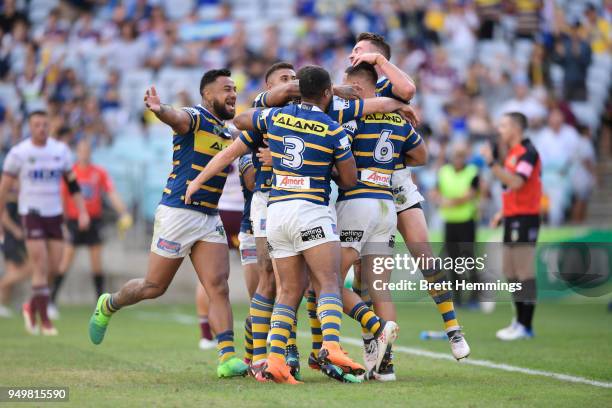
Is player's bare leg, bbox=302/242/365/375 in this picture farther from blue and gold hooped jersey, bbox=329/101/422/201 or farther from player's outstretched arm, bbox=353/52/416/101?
player's outstretched arm, bbox=353/52/416/101

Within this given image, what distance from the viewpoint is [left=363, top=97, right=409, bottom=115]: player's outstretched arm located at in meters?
8.20

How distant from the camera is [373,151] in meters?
8.34

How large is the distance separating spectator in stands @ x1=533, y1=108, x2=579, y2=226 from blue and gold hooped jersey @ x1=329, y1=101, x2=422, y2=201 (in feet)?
36.3

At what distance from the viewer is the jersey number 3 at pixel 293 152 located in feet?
25.5

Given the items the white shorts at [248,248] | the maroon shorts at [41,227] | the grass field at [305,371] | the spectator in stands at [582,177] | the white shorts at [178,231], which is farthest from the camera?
the spectator in stands at [582,177]

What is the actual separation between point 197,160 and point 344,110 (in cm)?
136

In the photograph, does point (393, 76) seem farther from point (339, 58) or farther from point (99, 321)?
point (339, 58)

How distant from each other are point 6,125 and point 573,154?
424 inches

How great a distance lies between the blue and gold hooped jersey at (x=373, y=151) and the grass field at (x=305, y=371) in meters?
1.50

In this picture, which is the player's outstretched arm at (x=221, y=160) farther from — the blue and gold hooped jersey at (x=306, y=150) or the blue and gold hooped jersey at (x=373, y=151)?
the blue and gold hooped jersey at (x=373, y=151)

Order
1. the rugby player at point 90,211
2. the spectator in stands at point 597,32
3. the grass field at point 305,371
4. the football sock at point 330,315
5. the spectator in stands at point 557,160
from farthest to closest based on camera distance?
the spectator in stands at point 597,32
the spectator in stands at point 557,160
the rugby player at point 90,211
the football sock at point 330,315
the grass field at point 305,371

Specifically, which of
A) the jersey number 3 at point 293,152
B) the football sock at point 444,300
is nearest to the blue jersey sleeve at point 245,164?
the jersey number 3 at point 293,152

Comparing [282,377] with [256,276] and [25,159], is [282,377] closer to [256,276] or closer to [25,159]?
[256,276]

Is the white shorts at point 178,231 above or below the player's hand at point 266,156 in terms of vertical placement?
below
